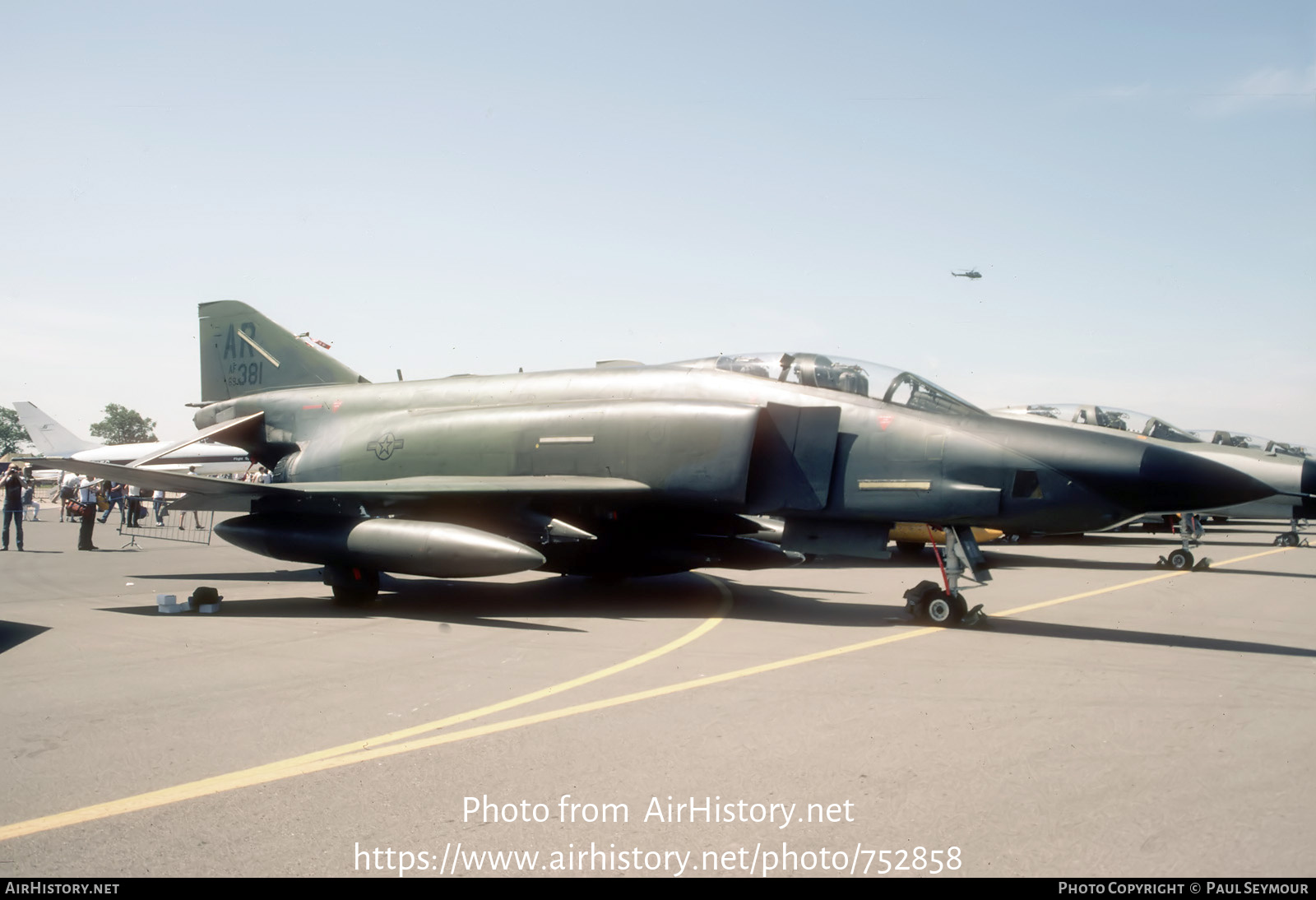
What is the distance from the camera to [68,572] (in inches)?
533

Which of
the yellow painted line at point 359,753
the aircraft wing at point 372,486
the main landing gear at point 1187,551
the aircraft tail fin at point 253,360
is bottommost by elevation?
the main landing gear at point 1187,551

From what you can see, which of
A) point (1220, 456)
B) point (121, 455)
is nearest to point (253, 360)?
point (1220, 456)

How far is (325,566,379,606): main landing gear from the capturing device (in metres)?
10.4

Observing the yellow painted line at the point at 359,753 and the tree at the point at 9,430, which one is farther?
the tree at the point at 9,430

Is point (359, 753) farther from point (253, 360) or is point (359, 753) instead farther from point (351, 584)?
point (253, 360)

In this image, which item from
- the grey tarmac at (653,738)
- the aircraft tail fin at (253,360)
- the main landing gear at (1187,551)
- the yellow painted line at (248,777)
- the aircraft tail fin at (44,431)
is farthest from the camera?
the aircraft tail fin at (44,431)

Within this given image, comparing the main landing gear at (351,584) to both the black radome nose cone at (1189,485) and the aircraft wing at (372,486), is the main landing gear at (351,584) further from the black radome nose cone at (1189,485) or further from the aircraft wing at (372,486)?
the black radome nose cone at (1189,485)

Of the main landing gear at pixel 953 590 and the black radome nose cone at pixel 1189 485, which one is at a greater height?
the black radome nose cone at pixel 1189 485

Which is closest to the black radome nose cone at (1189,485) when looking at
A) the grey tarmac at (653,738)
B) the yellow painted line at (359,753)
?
the grey tarmac at (653,738)

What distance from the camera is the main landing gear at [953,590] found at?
870cm

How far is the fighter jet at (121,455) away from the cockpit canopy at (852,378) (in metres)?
29.7

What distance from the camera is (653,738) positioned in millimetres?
4750

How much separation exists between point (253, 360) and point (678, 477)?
352 inches
